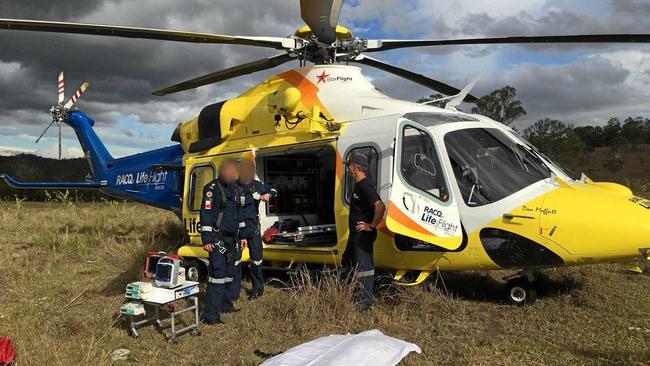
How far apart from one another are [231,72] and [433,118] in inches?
155

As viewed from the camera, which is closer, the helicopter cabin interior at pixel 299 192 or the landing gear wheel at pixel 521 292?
the landing gear wheel at pixel 521 292

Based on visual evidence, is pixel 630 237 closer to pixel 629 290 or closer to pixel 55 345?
pixel 629 290

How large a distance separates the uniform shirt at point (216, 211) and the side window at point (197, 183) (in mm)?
2123

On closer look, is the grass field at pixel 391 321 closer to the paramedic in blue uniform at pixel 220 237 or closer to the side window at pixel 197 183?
the paramedic in blue uniform at pixel 220 237

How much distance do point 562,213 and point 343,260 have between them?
2390 millimetres

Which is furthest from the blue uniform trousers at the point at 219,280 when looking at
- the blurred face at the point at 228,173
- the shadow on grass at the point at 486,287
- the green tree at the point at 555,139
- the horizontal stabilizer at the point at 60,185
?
the green tree at the point at 555,139

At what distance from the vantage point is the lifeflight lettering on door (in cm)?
526

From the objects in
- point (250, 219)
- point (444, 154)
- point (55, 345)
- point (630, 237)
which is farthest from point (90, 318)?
point (630, 237)

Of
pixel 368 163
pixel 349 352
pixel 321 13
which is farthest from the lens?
pixel 368 163

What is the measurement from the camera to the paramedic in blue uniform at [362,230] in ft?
18.2

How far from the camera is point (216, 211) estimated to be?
223 inches

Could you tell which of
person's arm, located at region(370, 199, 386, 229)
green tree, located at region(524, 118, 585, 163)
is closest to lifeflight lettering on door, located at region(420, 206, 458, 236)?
person's arm, located at region(370, 199, 386, 229)

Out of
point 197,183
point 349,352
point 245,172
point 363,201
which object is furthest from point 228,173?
point 349,352

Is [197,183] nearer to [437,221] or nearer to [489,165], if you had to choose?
[437,221]
